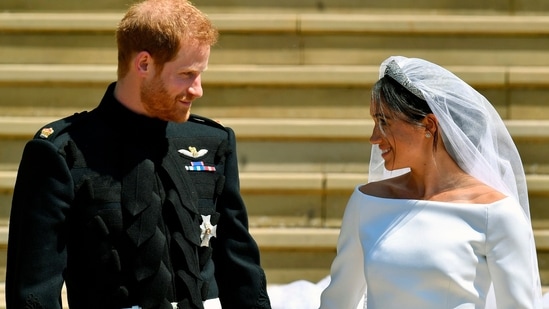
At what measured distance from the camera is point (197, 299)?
11.4 feet

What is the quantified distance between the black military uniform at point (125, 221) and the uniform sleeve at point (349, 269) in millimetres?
256

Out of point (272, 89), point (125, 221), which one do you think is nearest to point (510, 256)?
point (125, 221)

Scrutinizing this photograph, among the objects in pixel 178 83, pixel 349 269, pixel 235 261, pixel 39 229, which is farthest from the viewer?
pixel 349 269

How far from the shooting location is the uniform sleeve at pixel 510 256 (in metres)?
3.40

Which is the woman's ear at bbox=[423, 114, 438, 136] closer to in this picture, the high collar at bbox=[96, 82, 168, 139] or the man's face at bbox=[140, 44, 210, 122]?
the man's face at bbox=[140, 44, 210, 122]

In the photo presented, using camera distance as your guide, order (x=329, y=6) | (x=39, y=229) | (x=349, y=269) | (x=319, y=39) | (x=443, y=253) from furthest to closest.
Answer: (x=329, y=6), (x=319, y=39), (x=349, y=269), (x=443, y=253), (x=39, y=229)

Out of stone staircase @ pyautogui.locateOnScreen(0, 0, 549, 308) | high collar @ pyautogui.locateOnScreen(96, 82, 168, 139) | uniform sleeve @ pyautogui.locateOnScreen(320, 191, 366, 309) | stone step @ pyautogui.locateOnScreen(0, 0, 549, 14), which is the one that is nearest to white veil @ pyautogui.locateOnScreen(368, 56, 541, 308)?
uniform sleeve @ pyautogui.locateOnScreen(320, 191, 366, 309)

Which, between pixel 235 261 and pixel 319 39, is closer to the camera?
pixel 235 261

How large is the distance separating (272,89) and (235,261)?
307 cm

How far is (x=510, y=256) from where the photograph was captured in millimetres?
3406

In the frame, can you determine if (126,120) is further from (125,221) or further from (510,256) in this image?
(510,256)

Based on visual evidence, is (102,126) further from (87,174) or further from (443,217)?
(443,217)

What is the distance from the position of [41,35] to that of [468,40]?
8.26ft

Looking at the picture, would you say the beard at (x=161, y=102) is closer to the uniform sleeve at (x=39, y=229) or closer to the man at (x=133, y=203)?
the man at (x=133, y=203)
